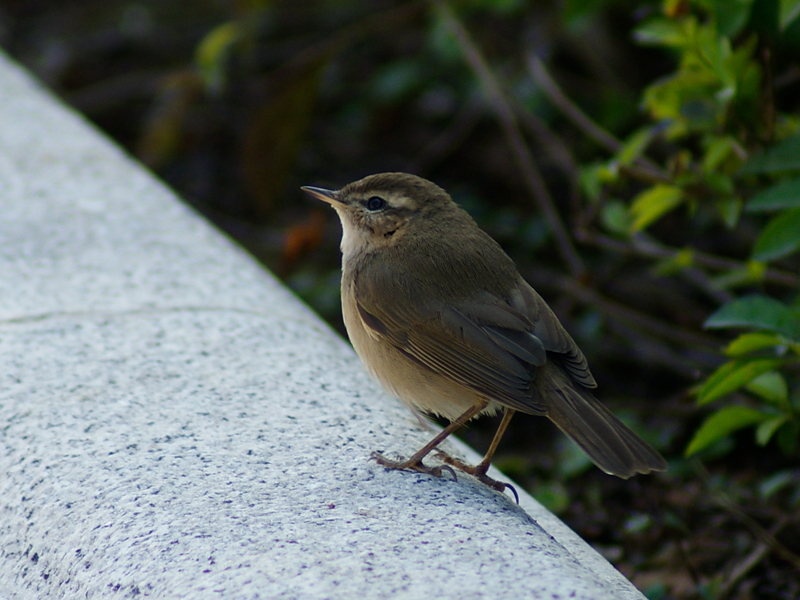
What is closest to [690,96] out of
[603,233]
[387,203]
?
[387,203]

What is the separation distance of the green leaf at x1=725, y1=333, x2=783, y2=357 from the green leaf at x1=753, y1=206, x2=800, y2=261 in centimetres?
31

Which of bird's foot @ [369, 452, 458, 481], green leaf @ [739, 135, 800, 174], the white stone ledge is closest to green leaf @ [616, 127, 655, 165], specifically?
green leaf @ [739, 135, 800, 174]

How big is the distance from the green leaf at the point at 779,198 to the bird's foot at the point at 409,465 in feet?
4.40

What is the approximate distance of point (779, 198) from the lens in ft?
9.73

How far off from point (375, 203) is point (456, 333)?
2.56ft

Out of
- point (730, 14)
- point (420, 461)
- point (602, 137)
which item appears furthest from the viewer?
point (602, 137)

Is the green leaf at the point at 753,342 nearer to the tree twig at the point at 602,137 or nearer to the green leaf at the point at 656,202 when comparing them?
the green leaf at the point at 656,202

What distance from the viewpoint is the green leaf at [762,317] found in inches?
108

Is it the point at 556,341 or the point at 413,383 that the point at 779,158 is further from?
the point at 413,383

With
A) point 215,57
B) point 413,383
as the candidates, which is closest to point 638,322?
point 413,383

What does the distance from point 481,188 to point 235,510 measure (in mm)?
4569

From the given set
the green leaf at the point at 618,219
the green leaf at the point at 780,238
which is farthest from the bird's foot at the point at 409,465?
the green leaf at the point at 618,219

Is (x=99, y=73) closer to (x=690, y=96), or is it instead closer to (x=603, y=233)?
(x=603, y=233)

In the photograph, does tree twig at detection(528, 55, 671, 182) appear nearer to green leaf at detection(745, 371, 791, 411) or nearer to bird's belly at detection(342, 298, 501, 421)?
green leaf at detection(745, 371, 791, 411)
